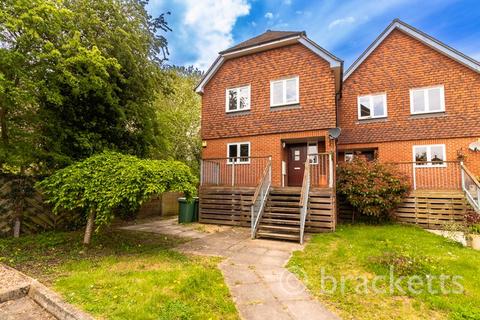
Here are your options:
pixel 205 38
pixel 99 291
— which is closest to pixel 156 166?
pixel 99 291

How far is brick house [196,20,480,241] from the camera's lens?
10.3m

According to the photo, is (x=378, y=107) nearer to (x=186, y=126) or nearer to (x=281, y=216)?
(x=281, y=216)

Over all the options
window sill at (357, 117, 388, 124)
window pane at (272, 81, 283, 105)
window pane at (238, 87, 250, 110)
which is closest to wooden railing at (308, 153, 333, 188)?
window pane at (272, 81, 283, 105)

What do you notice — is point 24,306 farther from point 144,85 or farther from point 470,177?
point 470,177

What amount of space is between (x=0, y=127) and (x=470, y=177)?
1463 cm

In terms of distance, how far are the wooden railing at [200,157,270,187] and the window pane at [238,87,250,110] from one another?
8.22 ft

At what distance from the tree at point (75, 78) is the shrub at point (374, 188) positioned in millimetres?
7927

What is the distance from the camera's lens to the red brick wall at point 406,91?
37.9 ft

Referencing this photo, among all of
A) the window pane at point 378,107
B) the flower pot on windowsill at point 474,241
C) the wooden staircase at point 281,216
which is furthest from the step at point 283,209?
the window pane at point 378,107

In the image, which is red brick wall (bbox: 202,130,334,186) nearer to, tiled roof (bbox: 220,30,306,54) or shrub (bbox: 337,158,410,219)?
shrub (bbox: 337,158,410,219)

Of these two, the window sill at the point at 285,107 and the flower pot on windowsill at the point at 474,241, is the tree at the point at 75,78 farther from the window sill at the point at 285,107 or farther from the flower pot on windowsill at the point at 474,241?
the flower pot on windowsill at the point at 474,241

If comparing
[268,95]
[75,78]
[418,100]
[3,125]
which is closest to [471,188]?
[418,100]

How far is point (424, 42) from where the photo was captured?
12.6 m

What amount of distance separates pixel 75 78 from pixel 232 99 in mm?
7091
